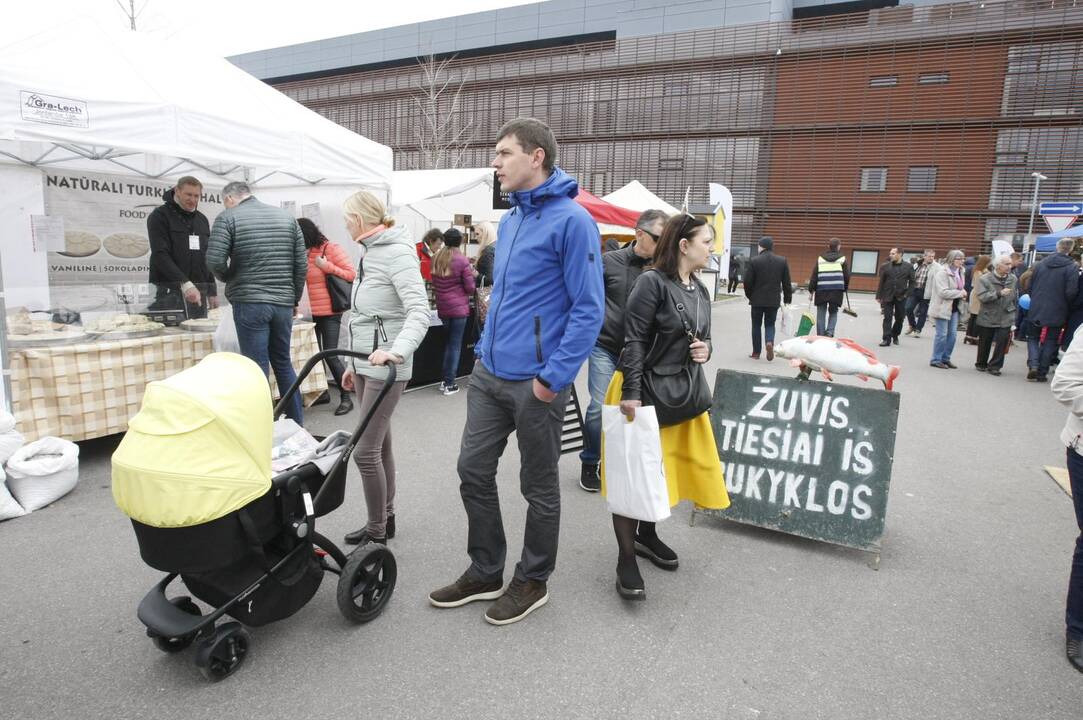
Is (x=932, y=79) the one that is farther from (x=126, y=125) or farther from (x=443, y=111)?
(x=126, y=125)

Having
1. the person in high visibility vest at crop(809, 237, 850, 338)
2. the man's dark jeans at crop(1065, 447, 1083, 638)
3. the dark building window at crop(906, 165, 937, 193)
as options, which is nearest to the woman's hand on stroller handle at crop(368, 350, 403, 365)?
the man's dark jeans at crop(1065, 447, 1083, 638)

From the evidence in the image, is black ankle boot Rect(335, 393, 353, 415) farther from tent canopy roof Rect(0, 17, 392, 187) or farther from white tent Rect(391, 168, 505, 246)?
white tent Rect(391, 168, 505, 246)

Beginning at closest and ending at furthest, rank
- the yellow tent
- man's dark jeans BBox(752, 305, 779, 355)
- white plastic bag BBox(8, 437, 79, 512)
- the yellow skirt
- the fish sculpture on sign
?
the yellow tent
the yellow skirt
the fish sculpture on sign
white plastic bag BBox(8, 437, 79, 512)
man's dark jeans BBox(752, 305, 779, 355)

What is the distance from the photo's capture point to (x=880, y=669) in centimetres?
262

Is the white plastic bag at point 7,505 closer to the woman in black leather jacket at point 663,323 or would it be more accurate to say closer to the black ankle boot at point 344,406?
the black ankle boot at point 344,406

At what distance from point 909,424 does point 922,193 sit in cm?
2938

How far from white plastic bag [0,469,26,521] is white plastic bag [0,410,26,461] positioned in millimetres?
185

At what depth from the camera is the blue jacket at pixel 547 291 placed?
253 centimetres

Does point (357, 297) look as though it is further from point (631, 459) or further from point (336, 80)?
point (336, 80)

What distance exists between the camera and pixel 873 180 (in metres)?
31.5

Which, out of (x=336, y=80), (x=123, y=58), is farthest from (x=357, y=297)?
(x=336, y=80)

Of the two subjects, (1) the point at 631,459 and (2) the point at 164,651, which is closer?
(2) the point at 164,651

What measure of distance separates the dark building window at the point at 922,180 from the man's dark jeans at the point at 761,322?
25866mm

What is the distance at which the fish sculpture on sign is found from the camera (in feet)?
11.6
